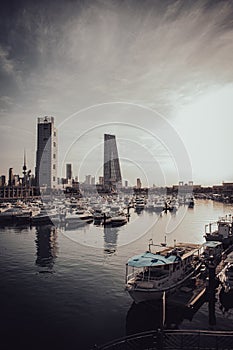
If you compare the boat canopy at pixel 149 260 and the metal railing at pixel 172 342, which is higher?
the boat canopy at pixel 149 260

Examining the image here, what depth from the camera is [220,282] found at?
28.3m

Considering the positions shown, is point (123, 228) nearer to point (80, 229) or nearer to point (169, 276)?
point (80, 229)

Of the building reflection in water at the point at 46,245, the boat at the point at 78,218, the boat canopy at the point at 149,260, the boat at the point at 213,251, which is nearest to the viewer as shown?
the boat canopy at the point at 149,260

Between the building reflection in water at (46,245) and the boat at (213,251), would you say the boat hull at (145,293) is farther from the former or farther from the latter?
the building reflection in water at (46,245)

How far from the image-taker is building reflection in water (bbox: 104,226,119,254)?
44.1 m

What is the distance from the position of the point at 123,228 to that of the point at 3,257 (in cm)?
3161

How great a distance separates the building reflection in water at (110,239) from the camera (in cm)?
4412

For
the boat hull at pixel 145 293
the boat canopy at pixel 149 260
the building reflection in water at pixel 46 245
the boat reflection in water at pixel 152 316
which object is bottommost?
the boat reflection in water at pixel 152 316

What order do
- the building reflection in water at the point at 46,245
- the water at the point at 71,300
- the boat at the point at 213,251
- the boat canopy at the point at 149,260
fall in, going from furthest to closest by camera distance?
1. the building reflection in water at the point at 46,245
2. the boat at the point at 213,251
3. the boat canopy at the point at 149,260
4. the water at the point at 71,300

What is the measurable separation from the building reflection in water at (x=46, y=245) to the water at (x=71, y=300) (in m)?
0.13

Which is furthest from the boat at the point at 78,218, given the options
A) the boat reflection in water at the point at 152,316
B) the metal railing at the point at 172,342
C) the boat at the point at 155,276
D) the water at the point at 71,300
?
the metal railing at the point at 172,342

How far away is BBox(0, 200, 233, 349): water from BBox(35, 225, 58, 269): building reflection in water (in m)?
0.13

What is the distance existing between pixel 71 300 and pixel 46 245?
23.4m

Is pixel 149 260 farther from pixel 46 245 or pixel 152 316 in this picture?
pixel 46 245
